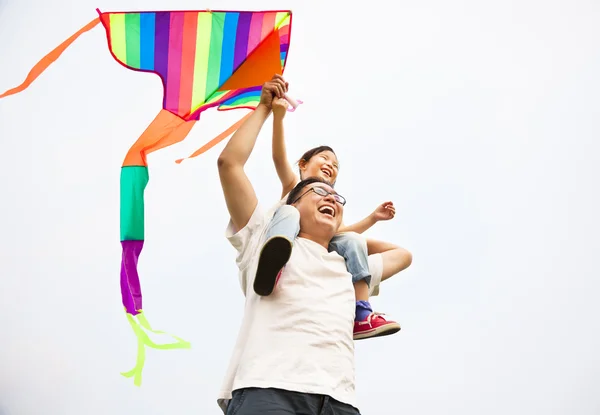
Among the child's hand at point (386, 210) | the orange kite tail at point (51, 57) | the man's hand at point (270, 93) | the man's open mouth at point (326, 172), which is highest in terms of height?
the orange kite tail at point (51, 57)

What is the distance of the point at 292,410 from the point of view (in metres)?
2.26

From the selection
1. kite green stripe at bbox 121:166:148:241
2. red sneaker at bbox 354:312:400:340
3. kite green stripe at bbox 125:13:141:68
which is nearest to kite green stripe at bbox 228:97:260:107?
kite green stripe at bbox 125:13:141:68

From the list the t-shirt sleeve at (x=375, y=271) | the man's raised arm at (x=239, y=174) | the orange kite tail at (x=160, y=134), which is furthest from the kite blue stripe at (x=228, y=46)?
the t-shirt sleeve at (x=375, y=271)

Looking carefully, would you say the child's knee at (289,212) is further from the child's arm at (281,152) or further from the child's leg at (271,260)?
the child's arm at (281,152)

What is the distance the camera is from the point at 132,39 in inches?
161

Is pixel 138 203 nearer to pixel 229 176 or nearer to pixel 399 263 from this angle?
pixel 229 176

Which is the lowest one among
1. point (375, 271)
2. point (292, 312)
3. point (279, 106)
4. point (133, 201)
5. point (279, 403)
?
point (279, 403)

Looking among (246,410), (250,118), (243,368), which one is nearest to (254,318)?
(243,368)

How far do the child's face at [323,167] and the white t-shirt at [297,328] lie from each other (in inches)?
42.9

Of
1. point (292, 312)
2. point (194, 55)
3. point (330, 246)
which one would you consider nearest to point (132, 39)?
point (194, 55)

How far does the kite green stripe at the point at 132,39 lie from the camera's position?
4.07m

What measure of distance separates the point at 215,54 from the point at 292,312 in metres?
2.17

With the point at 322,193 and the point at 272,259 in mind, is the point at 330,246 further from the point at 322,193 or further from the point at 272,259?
the point at 272,259

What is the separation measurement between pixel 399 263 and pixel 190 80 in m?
1.76
